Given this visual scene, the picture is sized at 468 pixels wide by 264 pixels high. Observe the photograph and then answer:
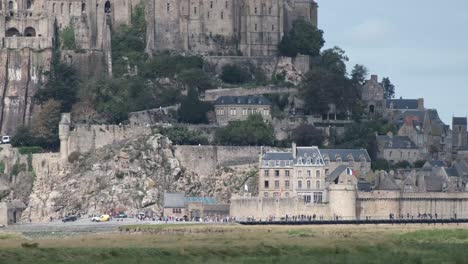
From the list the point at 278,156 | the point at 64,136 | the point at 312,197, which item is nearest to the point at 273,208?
the point at 312,197

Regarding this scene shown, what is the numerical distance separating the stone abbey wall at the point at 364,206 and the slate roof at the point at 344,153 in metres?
5.29

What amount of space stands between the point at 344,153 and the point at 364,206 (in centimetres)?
642

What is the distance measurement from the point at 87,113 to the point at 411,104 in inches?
957

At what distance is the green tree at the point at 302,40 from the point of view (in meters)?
144

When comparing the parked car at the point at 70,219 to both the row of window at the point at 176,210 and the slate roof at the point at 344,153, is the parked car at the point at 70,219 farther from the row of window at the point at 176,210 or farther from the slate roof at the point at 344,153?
the slate roof at the point at 344,153

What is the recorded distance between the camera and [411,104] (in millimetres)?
144875

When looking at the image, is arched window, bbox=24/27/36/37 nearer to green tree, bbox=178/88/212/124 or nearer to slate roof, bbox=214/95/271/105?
green tree, bbox=178/88/212/124

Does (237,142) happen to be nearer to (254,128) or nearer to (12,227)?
(254,128)

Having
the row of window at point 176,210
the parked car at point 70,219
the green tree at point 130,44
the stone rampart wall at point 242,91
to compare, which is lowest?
the parked car at point 70,219

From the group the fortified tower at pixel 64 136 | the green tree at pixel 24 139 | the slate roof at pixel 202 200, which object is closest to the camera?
the slate roof at pixel 202 200

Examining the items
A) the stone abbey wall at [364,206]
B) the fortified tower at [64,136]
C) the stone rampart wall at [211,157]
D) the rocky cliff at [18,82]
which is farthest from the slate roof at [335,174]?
the rocky cliff at [18,82]

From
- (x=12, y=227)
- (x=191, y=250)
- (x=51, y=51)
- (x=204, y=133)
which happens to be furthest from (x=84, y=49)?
(x=191, y=250)

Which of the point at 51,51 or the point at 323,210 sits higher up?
the point at 51,51

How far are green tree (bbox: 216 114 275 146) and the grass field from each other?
17753 millimetres
